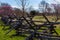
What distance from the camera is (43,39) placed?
9.12 meters

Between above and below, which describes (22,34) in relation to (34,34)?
below

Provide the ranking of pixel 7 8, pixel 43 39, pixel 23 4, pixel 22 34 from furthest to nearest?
1. pixel 7 8
2. pixel 23 4
3. pixel 22 34
4. pixel 43 39

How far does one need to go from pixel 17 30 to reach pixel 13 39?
6.91 ft

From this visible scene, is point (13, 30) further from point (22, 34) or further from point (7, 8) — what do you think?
point (7, 8)

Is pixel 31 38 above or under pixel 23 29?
above

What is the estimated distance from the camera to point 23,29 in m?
14.4

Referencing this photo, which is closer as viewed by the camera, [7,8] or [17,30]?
[17,30]

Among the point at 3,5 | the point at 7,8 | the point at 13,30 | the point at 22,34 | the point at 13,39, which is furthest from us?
the point at 3,5

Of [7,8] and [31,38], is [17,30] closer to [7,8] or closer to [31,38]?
[31,38]

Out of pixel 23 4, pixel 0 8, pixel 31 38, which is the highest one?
pixel 31 38

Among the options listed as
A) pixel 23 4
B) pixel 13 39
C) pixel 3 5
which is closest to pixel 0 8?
pixel 3 5

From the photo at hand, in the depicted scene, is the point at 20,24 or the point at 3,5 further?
the point at 3,5

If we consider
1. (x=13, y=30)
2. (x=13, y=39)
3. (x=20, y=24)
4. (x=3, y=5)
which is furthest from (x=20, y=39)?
(x=3, y=5)

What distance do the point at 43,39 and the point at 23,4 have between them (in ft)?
97.4
